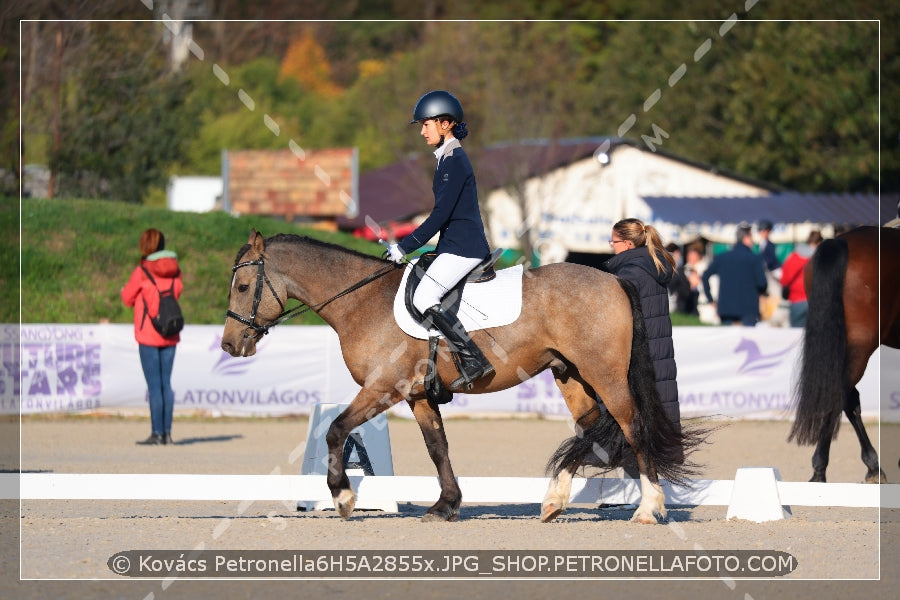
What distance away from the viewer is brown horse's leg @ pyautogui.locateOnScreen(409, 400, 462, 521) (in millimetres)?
8375

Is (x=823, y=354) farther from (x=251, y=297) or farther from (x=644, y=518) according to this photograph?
(x=251, y=297)

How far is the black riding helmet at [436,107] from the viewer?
8242 millimetres

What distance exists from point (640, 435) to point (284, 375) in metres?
9.65

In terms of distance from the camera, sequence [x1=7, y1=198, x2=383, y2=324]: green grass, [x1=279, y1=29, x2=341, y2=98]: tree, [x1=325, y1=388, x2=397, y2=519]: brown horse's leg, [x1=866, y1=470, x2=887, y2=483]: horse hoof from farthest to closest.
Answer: [x1=279, y1=29, x2=341, y2=98]: tree < [x1=7, y1=198, x2=383, y2=324]: green grass < [x1=866, y1=470, x2=887, y2=483]: horse hoof < [x1=325, y1=388, x2=397, y2=519]: brown horse's leg

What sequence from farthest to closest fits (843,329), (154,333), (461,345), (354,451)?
(154,333)
(843,329)
(354,451)
(461,345)

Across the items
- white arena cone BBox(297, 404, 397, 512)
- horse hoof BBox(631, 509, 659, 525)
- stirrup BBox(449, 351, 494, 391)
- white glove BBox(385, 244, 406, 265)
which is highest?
white glove BBox(385, 244, 406, 265)

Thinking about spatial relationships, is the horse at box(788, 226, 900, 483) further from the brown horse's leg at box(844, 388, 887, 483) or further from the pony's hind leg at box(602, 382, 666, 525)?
the pony's hind leg at box(602, 382, 666, 525)

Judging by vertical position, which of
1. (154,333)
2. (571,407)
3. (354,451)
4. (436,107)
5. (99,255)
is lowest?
(354,451)

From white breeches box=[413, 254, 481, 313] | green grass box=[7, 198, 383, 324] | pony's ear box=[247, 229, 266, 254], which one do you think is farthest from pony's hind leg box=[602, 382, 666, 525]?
green grass box=[7, 198, 383, 324]

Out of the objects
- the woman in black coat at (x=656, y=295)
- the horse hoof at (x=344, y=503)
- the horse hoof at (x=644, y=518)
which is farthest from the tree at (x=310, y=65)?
the horse hoof at (x=644, y=518)

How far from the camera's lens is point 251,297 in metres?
8.58

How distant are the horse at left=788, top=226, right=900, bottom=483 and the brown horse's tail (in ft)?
8.02

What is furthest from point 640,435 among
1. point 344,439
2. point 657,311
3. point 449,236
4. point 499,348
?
point 344,439

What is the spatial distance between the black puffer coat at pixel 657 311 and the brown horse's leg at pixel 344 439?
2.11 m
